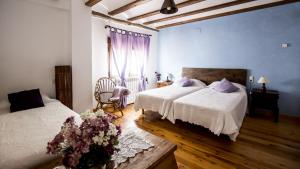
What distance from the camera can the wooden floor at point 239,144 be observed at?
205 cm

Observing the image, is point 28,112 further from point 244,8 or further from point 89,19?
point 244,8

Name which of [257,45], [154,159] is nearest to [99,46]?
[154,159]

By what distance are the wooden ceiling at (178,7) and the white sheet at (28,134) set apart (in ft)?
7.08

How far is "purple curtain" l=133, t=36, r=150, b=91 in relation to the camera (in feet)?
15.6

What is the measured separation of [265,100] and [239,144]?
1633 millimetres

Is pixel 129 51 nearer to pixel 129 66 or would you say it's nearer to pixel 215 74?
pixel 129 66

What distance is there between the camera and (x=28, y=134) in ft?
5.21

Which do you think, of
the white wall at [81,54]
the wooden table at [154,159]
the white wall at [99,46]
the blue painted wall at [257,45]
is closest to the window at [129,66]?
the white wall at [99,46]

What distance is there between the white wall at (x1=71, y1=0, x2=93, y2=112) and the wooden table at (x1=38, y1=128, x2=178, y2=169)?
2098mm

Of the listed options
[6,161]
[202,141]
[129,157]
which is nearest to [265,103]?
[202,141]

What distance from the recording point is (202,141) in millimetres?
2594

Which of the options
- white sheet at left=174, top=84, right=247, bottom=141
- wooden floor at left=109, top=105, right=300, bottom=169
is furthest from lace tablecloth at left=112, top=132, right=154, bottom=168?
white sheet at left=174, top=84, right=247, bottom=141

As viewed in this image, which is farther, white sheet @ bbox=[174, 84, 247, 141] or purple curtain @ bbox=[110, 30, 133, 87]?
purple curtain @ bbox=[110, 30, 133, 87]

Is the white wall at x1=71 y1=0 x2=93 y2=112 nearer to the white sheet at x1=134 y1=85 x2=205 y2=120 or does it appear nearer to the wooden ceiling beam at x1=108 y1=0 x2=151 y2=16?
the wooden ceiling beam at x1=108 y1=0 x2=151 y2=16
